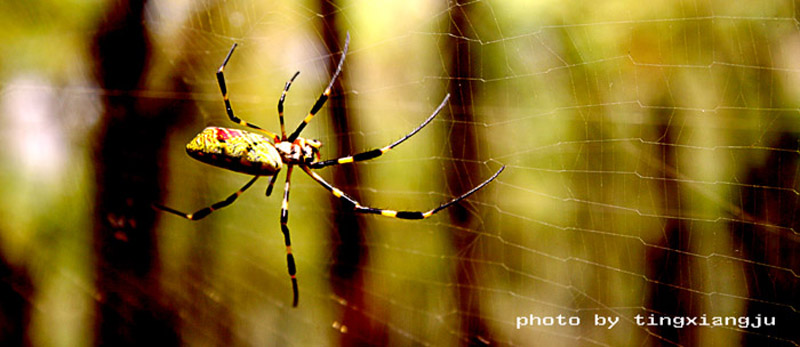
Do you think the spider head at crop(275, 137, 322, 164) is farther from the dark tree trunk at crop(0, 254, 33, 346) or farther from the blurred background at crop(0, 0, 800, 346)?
the dark tree trunk at crop(0, 254, 33, 346)

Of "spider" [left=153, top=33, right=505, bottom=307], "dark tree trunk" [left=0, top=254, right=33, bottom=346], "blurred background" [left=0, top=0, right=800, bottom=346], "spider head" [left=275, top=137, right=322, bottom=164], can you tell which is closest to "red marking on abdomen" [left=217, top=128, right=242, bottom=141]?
"spider" [left=153, top=33, right=505, bottom=307]

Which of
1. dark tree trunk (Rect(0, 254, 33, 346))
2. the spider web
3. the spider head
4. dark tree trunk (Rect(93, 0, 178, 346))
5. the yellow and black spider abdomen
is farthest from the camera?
dark tree trunk (Rect(0, 254, 33, 346))

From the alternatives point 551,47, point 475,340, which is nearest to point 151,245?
point 475,340

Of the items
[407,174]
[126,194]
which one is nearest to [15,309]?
[126,194]

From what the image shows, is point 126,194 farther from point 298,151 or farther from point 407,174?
point 298,151

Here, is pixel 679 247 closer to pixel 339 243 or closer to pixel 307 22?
pixel 339 243

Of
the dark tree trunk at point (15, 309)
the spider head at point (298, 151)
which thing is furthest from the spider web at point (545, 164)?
the dark tree trunk at point (15, 309)
